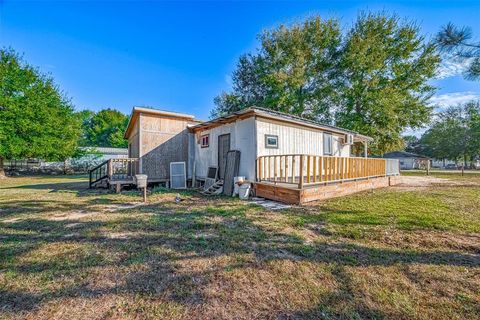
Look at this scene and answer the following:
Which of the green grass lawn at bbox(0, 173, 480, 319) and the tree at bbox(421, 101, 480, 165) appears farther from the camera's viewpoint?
the tree at bbox(421, 101, 480, 165)

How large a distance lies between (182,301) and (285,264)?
1246mm

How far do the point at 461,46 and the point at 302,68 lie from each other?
15.7m

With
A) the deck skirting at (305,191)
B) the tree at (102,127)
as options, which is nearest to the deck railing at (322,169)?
the deck skirting at (305,191)

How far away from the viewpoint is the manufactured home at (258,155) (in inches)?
264

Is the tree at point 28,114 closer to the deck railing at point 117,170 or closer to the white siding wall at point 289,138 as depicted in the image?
the deck railing at point 117,170

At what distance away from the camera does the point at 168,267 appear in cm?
247

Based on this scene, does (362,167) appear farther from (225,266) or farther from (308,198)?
(225,266)

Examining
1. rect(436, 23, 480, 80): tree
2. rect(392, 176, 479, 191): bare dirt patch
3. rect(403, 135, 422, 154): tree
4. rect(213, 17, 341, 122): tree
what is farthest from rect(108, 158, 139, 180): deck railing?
rect(403, 135, 422, 154): tree

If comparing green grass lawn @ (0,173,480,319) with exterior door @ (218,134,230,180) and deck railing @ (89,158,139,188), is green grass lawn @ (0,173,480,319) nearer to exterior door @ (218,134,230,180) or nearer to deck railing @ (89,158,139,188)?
exterior door @ (218,134,230,180)

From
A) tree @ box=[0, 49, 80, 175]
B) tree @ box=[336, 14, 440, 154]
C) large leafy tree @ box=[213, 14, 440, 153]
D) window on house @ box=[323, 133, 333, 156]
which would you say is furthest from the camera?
large leafy tree @ box=[213, 14, 440, 153]

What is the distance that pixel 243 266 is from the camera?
2.49 metres

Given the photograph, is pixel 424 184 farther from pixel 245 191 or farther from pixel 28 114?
pixel 28 114

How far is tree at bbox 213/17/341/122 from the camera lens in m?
18.0

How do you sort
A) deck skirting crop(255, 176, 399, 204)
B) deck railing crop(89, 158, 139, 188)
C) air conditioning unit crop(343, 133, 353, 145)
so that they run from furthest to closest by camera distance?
1. air conditioning unit crop(343, 133, 353, 145)
2. deck railing crop(89, 158, 139, 188)
3. deck skirting crop(255, 176, 399, 204)
